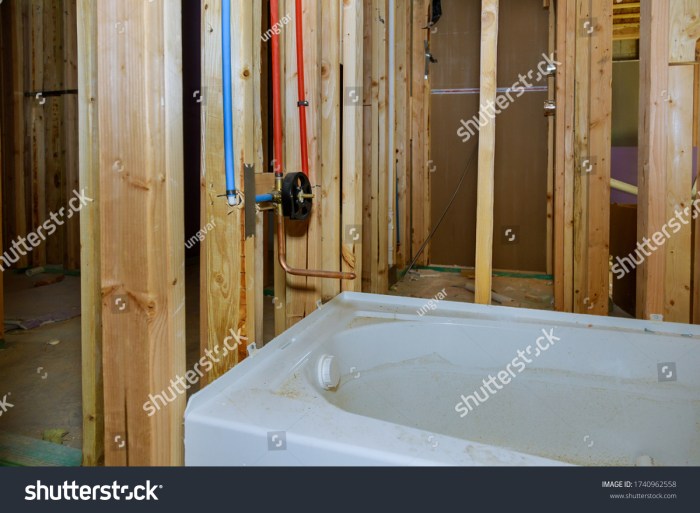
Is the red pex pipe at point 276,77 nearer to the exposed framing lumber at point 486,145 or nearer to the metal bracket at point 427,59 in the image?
the exposed framing lumber at point 486,145

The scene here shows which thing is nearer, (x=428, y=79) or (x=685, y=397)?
(x=685, y=397)

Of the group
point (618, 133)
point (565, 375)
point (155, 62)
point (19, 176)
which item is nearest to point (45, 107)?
point (19, 176)

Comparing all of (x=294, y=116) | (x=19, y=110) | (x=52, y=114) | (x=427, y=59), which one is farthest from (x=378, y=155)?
(x=19, y=110)

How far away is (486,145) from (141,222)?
1.09 metres

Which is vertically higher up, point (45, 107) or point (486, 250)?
point (45, 107)

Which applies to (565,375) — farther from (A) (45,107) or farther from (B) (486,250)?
(A) (45,107)

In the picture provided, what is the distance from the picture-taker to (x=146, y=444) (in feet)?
3.29

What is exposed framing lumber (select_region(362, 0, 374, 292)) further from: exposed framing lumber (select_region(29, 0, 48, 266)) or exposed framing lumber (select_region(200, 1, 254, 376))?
exposed framing lumber (select_region(29, 0, 48, 266))

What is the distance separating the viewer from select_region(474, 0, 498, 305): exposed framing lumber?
1.59 m

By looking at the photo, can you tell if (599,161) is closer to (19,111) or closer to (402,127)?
(402,127)

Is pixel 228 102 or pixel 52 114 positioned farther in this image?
pixel 52 114

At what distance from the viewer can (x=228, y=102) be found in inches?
47.5

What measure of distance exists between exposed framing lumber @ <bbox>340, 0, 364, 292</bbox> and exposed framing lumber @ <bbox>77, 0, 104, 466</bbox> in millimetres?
841

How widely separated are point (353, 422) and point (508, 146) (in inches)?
143
